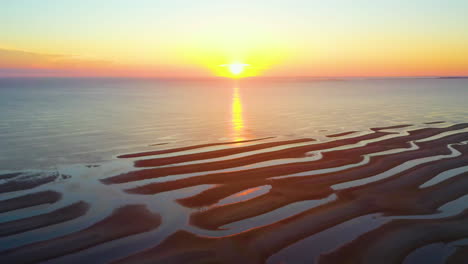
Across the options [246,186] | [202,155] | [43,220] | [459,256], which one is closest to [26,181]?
[43,220]

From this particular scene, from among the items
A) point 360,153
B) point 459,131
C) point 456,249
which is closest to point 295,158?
point 360,153

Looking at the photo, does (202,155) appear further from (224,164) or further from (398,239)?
(398,239)

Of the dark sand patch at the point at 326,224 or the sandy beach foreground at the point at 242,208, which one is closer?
the dark sand patch at the point at 326,224

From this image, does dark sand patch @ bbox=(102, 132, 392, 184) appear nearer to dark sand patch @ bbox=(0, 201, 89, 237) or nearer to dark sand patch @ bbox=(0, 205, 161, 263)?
dark sand patch @ bbox=(0, 201, 89, 237)

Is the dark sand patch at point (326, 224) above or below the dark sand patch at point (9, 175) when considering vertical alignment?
below

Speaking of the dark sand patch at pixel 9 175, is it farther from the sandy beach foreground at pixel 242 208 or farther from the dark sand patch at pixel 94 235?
the dark sand patch at pixel 94 235

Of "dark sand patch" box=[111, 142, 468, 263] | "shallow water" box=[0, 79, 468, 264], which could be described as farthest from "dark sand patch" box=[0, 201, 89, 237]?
"dark sand patch" box=[111, 142, 468, 263]

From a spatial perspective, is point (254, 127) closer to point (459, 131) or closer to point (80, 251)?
point (459, 131)

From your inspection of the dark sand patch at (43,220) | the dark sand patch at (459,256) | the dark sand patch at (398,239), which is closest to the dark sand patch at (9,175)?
the dark sand patch at (43,220)
